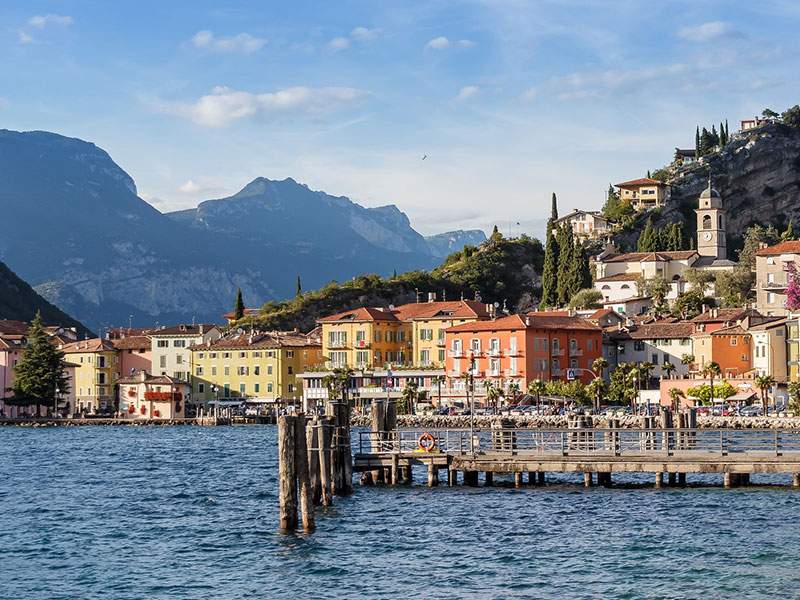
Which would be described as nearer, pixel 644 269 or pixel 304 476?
pixel 304 476

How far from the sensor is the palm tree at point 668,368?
425ft

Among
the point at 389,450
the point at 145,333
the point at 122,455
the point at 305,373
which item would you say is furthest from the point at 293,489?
the point at 145,333

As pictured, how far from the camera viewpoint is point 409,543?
130ft

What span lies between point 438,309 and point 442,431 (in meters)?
36.4

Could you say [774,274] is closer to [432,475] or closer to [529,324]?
[529,324]

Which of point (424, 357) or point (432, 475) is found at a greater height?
point (424, 357)

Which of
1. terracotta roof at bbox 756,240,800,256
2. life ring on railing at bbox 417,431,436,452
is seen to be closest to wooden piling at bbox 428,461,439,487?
life ring on railing at bbox 417,431,436,452

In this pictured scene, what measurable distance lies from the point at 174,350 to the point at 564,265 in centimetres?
4955

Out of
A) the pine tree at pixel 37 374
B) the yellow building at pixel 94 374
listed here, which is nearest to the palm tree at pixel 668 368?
the yellow building at pixel 94 374

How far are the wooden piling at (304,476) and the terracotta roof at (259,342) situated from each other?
10824 cm

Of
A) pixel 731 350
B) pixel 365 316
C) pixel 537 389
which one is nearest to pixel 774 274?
pixel 731 350

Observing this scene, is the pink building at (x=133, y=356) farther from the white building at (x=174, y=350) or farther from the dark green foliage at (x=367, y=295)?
the dark green foliage at (x=367, y=295)

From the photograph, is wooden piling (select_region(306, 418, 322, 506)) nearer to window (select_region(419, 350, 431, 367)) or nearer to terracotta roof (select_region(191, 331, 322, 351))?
window (select_region(419, 350, 431, 367))

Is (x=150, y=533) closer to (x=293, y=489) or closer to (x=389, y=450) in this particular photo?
(x=293, y=489)
